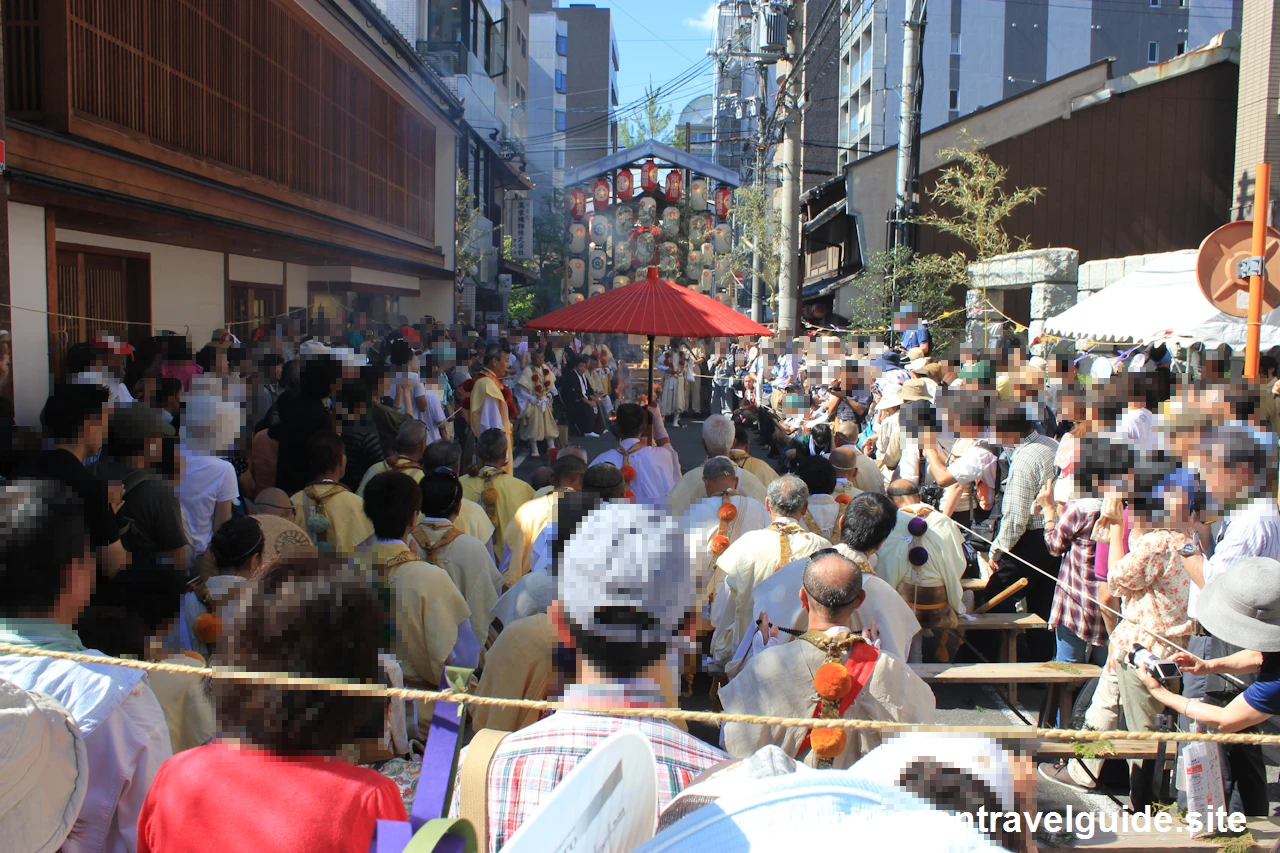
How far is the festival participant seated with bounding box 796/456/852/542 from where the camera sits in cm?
522

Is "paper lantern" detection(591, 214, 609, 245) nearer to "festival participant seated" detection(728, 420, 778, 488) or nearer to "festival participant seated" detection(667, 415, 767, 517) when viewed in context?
"festival participant seated" detection(728, 420, 778, 488)

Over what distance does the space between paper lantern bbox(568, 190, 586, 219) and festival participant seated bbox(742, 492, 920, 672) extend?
3881 centimetres

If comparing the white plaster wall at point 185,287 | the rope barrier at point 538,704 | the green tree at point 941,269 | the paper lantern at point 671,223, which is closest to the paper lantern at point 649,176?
the paper lantern at point 671,223

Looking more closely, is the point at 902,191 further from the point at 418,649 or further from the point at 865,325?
the point at 418,649

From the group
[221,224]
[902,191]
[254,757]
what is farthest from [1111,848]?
[902,191]

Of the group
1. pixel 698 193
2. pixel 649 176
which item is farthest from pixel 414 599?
pixel 698 193

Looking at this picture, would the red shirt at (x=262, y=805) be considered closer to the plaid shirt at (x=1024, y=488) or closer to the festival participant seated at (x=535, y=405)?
the plaid shirt at (x=1024, y=488)

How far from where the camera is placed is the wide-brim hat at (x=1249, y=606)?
2.96 metres

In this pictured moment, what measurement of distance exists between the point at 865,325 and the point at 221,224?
10773 millimetres

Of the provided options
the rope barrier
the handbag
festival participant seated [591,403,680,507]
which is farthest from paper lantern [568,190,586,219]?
the handbag

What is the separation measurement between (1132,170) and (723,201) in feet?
76.8

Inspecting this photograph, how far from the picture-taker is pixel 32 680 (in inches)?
81.0

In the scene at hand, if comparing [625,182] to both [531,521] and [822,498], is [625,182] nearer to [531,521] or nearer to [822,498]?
[822,498]

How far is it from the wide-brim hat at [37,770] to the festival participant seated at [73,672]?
0.25 metres
